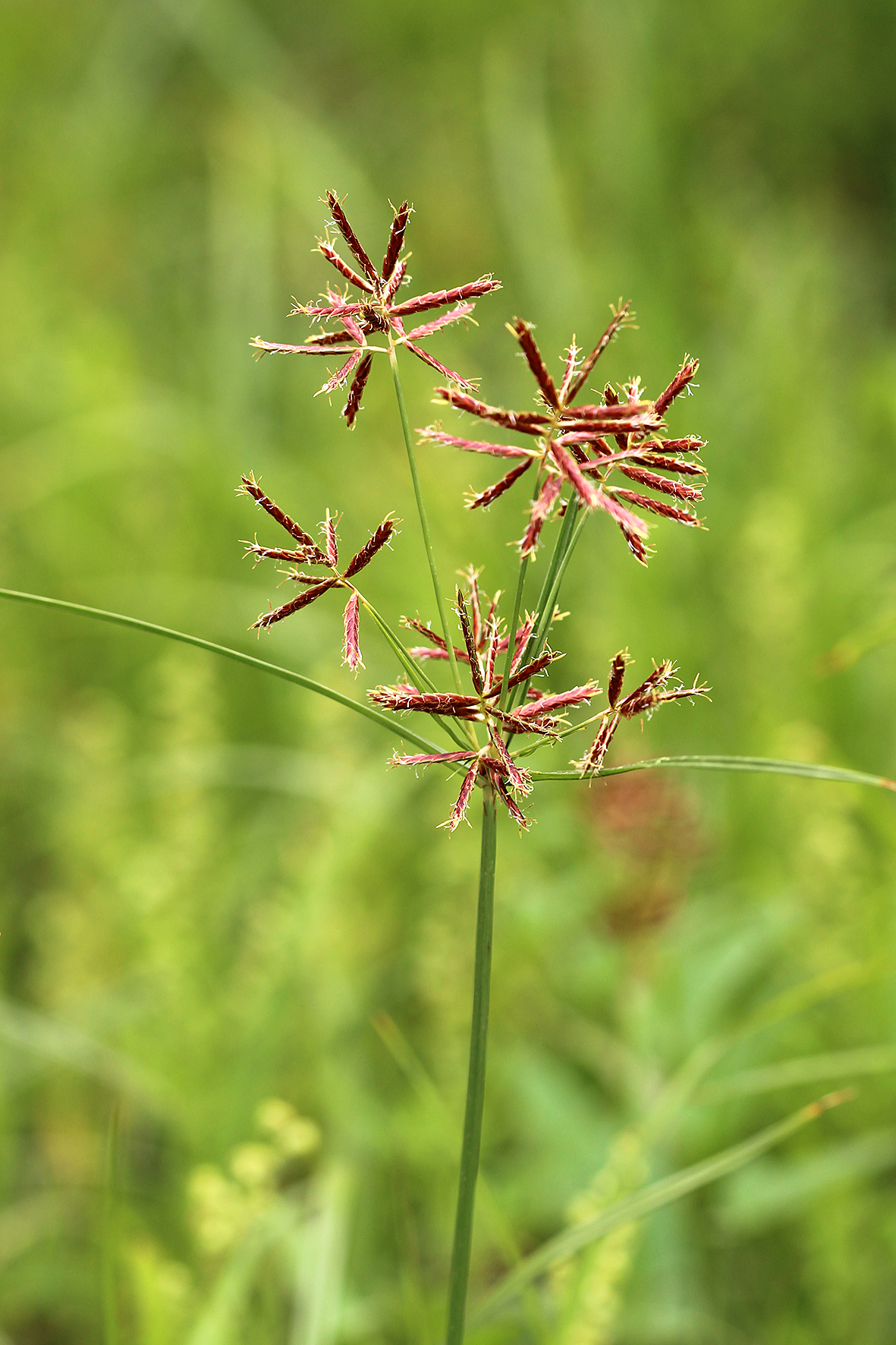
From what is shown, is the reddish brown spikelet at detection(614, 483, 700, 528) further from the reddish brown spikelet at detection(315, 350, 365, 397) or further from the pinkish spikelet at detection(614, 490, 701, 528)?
the reddish brown spikelet at detection(315, 350, 365, 397)

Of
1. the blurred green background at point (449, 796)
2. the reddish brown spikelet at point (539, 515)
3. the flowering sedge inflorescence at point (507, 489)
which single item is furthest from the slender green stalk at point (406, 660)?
the blurred green background at point (449, 796)

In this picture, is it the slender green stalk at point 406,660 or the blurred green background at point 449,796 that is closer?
the slender green stalk at point 406,660

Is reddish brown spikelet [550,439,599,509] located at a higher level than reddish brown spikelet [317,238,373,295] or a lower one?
lower

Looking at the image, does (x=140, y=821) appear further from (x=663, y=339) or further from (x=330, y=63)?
(x=330, y=63)

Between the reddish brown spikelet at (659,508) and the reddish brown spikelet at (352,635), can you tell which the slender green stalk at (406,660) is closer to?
the reddish brown spikelet at (352,635)

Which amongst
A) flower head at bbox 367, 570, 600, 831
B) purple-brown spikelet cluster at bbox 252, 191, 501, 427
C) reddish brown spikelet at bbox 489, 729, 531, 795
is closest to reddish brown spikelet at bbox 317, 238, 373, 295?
purple-brown spikelet cluster at bbox 252, 191, 501, 427

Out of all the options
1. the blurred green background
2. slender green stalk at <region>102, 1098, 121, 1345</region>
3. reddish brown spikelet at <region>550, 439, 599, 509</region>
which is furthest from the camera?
the blurred green background

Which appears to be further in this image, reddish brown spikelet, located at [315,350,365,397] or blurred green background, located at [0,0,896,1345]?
blurred green background, located at [0,0,896,1345]

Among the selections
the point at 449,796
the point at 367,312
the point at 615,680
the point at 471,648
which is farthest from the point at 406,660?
the point at 449,796
